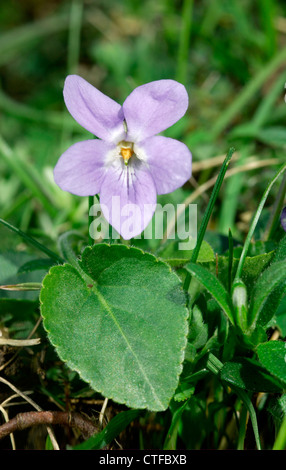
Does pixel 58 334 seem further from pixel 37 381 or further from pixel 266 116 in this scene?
pixel 266 116

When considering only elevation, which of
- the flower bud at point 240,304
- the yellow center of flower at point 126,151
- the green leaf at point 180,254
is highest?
the yellow center of flower at point 126,151

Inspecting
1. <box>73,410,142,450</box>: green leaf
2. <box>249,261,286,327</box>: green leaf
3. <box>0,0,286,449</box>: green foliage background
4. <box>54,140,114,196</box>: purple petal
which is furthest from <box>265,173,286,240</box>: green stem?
<box>73,410,142,450</box>: green leaf

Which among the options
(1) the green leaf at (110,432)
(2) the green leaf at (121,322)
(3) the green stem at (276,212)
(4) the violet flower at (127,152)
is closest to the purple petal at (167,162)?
(4) the violet flower at (127,152)

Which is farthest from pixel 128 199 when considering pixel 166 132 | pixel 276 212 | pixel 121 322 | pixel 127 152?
pixel 166 132

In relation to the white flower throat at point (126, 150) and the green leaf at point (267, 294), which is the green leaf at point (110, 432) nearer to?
the green leaf at point (267, 294)

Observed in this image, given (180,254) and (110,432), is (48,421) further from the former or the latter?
(180,254)
